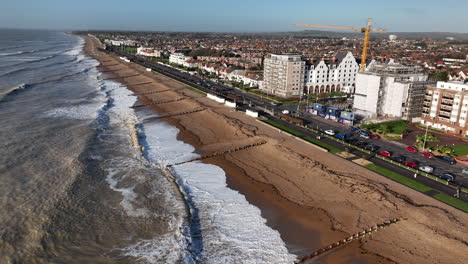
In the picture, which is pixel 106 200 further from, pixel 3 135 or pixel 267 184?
pixel 3 135

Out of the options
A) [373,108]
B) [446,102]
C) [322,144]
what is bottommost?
[322,144]

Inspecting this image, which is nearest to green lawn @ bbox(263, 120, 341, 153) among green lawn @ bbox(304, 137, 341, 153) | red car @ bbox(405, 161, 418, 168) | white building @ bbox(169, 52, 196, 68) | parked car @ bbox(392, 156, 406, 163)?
green lawn @ bbox(304, 137, 341, 153)

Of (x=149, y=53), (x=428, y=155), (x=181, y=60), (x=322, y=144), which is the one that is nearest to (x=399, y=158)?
(x=428, y=155)

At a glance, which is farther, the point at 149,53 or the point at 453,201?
the point at 149,53

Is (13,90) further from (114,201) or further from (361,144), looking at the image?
(361,144)

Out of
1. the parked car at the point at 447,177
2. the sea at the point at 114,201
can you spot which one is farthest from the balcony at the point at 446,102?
the sea at the point at 114,201
